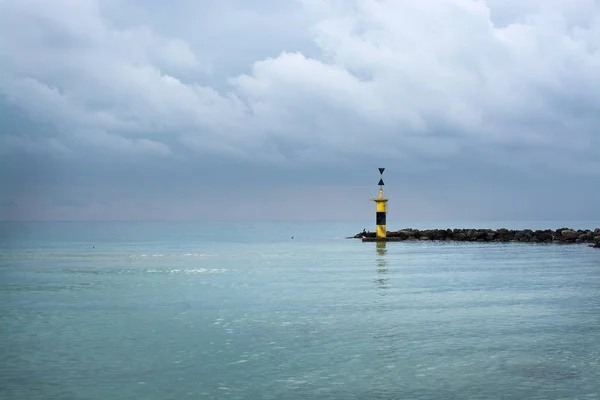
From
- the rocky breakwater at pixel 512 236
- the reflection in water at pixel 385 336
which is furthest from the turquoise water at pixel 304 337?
the rocky breakwater at pixel 512 236

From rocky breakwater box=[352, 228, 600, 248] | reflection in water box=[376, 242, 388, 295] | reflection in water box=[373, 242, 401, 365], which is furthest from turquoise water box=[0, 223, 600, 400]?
rocky breakwater box=[352, 228, 600, 248]

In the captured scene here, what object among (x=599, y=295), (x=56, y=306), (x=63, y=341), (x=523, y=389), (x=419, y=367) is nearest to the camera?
(x=523, y=389)

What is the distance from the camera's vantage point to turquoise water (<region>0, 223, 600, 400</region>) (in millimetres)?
14117

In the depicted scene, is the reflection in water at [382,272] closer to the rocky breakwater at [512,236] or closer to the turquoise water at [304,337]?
the turquoise water at [304,337]

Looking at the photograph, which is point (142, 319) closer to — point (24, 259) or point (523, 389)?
point (523, 389)

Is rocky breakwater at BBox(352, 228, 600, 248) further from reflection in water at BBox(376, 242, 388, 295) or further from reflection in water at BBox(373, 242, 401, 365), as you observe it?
reflection in water at BBox(373, 242, 401, 365)

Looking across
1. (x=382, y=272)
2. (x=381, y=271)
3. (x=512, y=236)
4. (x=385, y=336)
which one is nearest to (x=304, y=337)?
(x=385, y=336)

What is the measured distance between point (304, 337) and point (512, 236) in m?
70.8

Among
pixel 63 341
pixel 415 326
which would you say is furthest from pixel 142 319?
pixel 415 326

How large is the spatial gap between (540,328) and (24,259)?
49.7m

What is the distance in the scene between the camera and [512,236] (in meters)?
85.5

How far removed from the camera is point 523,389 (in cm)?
1361

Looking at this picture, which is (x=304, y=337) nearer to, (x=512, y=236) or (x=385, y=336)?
(x=385, y=336)

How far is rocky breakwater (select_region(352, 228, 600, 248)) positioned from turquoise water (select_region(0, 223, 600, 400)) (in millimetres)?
40811
